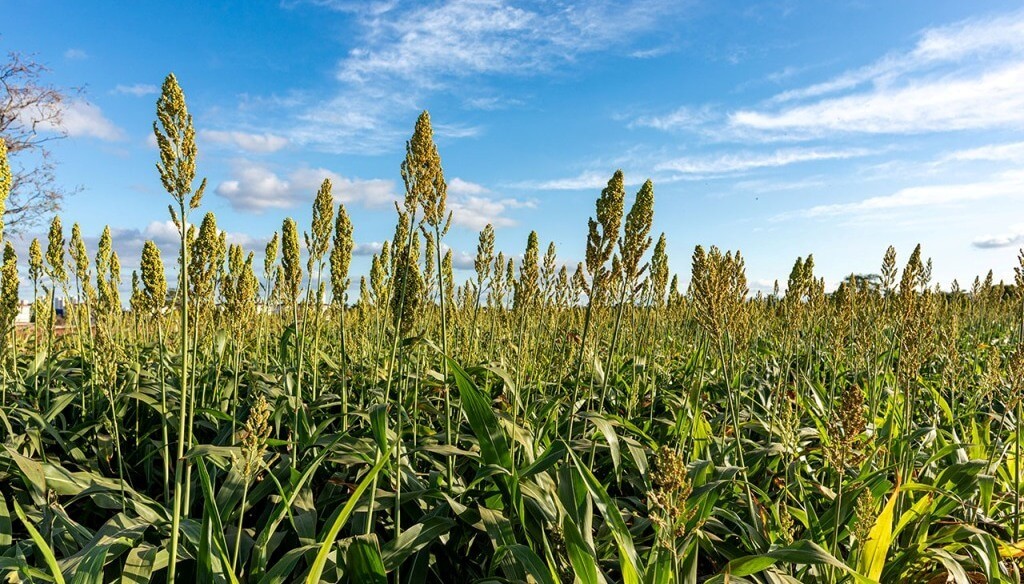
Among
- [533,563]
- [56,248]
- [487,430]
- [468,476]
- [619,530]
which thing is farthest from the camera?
[56,248]

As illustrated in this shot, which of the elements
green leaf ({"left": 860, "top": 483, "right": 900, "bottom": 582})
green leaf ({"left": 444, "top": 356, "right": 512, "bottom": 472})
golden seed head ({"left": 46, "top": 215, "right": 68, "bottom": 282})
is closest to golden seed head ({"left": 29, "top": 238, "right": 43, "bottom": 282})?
golden seed head ({"left": 46, "top": 215, "right": 68, "bottom": 282})

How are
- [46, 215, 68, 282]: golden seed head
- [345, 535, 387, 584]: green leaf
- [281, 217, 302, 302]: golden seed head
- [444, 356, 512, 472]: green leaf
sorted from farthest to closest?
[46, 215, 68, 282]: golden seed head < [281, 217, 302, 302]: golden seed head < [444, 356, 512, 472]: green leaf < [345, 535, 387, 584]: green leaf

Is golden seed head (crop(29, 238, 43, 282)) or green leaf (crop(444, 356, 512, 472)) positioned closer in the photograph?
green leaf (crop(444, 356, 512, 472))

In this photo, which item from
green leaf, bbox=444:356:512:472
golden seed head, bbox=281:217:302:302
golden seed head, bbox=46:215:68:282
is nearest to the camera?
green leaf, bbox=444:356:512:472

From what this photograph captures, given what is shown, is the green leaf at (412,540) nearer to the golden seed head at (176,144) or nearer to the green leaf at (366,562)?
the green leaf at (366,562)

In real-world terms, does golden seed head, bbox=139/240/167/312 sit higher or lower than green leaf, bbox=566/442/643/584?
higher

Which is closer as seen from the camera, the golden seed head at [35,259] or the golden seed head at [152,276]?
the golden seed head at [152,276]

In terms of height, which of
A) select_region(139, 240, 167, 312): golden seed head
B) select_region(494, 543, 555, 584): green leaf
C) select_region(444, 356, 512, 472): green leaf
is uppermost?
select_region(139, 240, 167, 312): golden seed head

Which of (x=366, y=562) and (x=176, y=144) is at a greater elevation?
(x=176, y=144)

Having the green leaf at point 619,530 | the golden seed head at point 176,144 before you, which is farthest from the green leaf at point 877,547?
the golden seed head at point 176,144

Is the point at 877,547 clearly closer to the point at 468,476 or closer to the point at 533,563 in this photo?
the point at 533,563

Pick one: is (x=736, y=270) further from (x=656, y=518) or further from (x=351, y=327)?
(x=351, y=327)

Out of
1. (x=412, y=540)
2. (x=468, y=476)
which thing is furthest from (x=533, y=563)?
(x=468, y=476)

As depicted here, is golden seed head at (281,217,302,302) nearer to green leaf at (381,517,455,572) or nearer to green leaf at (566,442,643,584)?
green leaf at (381,517,455,572)
